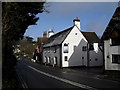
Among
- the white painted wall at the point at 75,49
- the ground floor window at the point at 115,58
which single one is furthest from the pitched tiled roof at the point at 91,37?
the ground floor window at the point at 115,58

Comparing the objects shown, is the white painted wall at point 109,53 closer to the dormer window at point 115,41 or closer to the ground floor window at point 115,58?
the ground floor window at point 115,58

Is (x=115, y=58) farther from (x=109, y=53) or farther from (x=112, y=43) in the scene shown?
(x=112, y=43)

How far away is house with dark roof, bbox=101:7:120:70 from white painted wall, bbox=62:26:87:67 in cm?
1458

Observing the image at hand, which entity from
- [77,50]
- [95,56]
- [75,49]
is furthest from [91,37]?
[75,49]

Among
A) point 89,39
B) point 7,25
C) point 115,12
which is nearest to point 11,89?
point 7,25

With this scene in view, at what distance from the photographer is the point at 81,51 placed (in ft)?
135

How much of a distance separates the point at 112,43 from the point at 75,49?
659 inches

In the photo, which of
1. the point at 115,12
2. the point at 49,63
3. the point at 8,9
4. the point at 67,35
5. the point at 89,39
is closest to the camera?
the point at 8,9

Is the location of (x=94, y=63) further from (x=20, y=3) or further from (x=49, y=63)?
(x=20, y=3)

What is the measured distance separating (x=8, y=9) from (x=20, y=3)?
4.59ft

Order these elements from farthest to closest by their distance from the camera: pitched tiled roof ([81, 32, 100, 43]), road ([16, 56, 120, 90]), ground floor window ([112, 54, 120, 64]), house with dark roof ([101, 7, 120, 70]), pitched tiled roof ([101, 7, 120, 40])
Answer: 1. pitched tiled roof ([81, 32, 100, 43])
2. pitched tiled roof ([101, 7, 120, 40])
3. house with dark roof ([101, 7, 120, 70])
4. ground floor window ([112, 54, 120, 64])
5. road ([16, 56, 120, 90])

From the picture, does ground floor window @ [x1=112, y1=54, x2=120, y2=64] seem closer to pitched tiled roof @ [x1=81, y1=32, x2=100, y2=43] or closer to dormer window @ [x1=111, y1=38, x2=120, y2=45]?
dormer window @ [x1=111, y1=38, x2=120, y2=45]

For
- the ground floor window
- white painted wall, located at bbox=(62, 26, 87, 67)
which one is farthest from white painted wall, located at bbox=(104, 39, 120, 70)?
white painted wall, located at bbox=(62, 26, 87, 67)

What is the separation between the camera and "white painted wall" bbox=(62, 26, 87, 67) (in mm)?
40125
